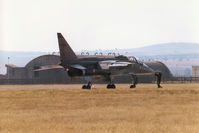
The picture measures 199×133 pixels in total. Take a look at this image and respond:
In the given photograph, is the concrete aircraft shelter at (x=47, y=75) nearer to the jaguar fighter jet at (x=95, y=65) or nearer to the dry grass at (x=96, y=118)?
the jaguar fighter jet at (x=95, y=65)

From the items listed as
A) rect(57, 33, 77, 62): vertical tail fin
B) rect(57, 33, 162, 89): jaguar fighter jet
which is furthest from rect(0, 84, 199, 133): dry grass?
rect(57, 33, 162, 89): jaguar fighter jet

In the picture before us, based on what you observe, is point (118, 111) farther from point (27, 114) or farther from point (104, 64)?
point (104, 64)

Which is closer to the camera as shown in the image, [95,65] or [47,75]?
[95,65]

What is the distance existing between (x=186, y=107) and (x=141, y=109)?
282 centimetres

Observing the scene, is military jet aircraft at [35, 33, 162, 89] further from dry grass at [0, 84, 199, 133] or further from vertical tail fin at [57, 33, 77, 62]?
dry grass at [0, 84, 199, 133]

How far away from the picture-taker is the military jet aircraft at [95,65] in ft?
180

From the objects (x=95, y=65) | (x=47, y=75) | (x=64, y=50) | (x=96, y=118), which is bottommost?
(x=96, y=118)

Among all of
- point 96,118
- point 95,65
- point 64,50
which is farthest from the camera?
point 95,65

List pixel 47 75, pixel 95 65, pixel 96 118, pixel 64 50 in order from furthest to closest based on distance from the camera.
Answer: pixel 47 75 → pixel 95 65 → pixel 64 50 → pixel 96 118

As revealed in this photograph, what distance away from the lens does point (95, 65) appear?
187 ft

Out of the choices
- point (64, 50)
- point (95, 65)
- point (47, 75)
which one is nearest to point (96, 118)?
point (64, 50)

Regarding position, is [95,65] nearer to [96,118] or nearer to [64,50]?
[64,50]

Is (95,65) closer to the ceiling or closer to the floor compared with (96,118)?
closer to the ceiling

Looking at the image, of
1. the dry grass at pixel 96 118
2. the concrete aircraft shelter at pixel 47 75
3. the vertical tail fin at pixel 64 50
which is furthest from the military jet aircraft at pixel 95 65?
the concrete aircraft shelter at pixel 47 75
